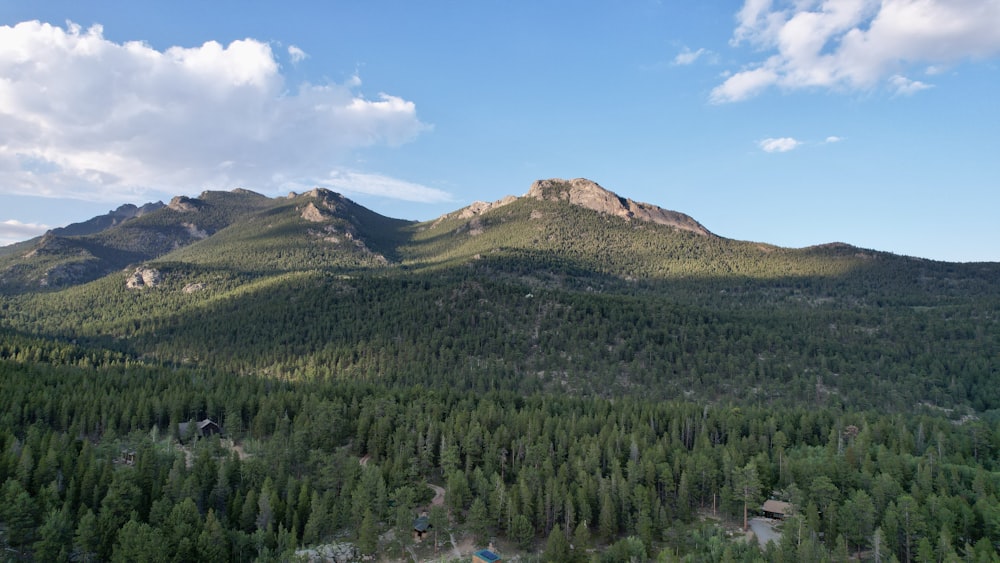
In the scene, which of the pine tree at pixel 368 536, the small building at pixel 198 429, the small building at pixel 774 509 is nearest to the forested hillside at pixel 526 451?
the pine tree at pixel 368 536

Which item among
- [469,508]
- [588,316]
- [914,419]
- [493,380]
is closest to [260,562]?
[469,508]

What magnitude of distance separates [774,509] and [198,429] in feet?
289

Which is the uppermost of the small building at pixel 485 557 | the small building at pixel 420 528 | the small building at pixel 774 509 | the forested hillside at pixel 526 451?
the forested hillside at pixel 526 451

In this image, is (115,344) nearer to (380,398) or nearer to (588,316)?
(380,398)

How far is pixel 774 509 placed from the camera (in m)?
72.1

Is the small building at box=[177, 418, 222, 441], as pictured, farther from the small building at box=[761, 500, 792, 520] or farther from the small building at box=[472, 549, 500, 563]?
the small building at box=[761, 500, 792, 520]

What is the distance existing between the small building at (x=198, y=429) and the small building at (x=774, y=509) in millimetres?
85392

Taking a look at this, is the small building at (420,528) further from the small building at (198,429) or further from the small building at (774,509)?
the small building at (198,429)

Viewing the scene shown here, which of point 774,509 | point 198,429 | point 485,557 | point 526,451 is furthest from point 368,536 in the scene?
point 774,509

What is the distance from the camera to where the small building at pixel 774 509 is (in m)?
71.8

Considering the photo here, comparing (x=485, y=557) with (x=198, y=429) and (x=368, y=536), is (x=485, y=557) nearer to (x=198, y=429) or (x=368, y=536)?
(x=368, y=536)

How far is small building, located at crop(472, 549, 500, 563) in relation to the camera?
194ft

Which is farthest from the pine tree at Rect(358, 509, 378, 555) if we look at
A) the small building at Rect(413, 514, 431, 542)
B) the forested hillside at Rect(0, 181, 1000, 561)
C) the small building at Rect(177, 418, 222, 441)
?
the small building at Rect(177, 418, 222, 441)

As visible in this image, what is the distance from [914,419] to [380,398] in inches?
3868
